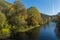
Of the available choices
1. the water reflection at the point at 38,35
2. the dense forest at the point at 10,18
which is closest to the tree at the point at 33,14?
the dense forest at the point at 10,18

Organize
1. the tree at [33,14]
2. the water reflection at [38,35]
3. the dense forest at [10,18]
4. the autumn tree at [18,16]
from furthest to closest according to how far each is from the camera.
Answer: the tree at [33,14]
the autumn tree at [18,16]
the dense forest at [10,18]
the water reflection at [38,35]

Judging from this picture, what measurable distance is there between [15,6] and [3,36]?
30.3 feet

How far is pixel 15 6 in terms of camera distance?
21453 mm

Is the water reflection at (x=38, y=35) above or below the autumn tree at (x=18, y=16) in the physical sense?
below

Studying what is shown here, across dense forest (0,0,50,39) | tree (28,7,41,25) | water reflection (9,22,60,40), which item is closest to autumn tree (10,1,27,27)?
dense forest (0,0,50,39)

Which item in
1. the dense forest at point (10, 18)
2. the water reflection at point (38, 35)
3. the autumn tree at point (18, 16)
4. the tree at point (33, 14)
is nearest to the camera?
the water reflection at point (38, 35)

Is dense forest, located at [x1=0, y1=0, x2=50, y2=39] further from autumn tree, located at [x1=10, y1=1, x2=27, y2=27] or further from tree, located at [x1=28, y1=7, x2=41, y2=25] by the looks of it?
tree, located at [x1=28, y1=7, x2=41, y2=25]

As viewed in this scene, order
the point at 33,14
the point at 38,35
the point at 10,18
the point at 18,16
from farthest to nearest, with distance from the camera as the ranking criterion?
1. the point at 33,14
2. the point at 18,16
3. the point at 10,18
4. the point at 38,35

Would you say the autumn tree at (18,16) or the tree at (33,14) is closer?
the autumn tree at (18,16)

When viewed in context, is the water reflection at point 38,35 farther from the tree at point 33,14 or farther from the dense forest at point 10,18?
the tree at point 33,14

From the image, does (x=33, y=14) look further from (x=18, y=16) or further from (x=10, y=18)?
(x=10, y=18)

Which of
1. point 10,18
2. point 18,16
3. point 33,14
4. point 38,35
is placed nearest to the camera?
point 38,35

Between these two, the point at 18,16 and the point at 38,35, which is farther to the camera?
the point at 18,16

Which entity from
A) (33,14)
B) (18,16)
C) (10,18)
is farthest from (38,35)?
(33,14)
